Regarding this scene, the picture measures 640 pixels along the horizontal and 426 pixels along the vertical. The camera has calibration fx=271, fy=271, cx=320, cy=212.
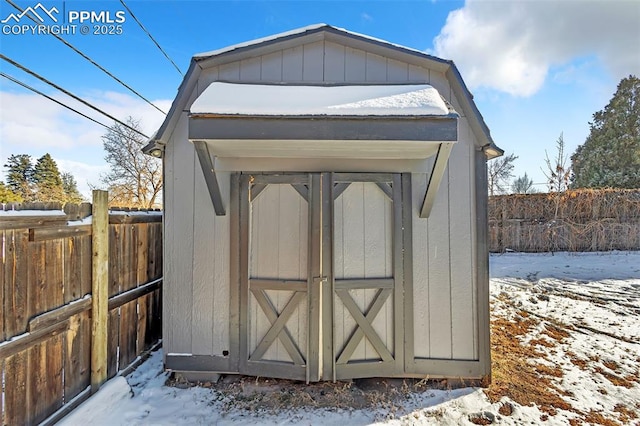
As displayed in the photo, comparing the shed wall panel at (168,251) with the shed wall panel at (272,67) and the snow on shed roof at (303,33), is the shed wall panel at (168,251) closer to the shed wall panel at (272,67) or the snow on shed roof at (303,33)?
the snow on shed roof at (303,33)

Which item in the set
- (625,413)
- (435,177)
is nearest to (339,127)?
(435,177)

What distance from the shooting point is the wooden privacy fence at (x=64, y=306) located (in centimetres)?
170

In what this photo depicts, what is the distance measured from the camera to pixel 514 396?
2.50m

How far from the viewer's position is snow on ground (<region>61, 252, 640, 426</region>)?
2.23 metres

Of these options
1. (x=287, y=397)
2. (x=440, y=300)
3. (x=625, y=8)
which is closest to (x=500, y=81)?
(x=625, y=8)

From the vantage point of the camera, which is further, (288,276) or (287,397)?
(288,276)

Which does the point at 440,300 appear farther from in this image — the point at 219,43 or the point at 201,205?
the point at 219,43

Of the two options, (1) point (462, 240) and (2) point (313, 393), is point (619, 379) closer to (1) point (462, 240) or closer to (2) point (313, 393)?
(1) point (462, 240)

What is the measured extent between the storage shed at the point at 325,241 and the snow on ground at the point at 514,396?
1.00ft

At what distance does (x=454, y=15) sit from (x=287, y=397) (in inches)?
274

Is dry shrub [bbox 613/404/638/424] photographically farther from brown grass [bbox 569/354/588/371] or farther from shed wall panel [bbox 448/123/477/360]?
shed wall panel [bbox 448/123/477/360]

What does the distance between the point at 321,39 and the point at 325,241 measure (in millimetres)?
2087

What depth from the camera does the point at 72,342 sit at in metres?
2.18

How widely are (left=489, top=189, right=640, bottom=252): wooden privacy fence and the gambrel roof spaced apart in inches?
332
